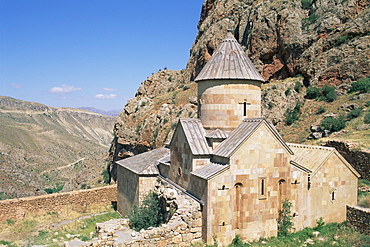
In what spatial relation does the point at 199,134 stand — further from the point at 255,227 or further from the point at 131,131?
the point at 131,131

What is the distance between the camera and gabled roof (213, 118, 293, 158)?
32.8ft

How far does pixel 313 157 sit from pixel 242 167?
3.90 metres

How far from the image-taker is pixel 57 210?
16844 millimetres

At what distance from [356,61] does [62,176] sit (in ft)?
175

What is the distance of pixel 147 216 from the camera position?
11.2m

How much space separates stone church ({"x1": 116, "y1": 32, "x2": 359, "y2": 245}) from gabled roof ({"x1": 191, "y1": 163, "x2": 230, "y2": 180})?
0.06 feet

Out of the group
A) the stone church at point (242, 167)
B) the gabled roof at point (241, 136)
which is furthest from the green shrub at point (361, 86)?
the gabled roof at point (241, 136)

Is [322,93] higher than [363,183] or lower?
higher

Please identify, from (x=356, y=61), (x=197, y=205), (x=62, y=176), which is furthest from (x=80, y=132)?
(x=197, y=205)

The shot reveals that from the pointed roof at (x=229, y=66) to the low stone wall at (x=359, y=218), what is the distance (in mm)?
5625

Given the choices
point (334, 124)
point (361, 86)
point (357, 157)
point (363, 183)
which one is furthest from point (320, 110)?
point (363, 183)

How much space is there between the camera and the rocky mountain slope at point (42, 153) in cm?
4409

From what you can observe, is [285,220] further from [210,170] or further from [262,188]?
[210,170]

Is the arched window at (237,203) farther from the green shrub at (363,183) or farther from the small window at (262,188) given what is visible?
the green shrub at (363,183)
